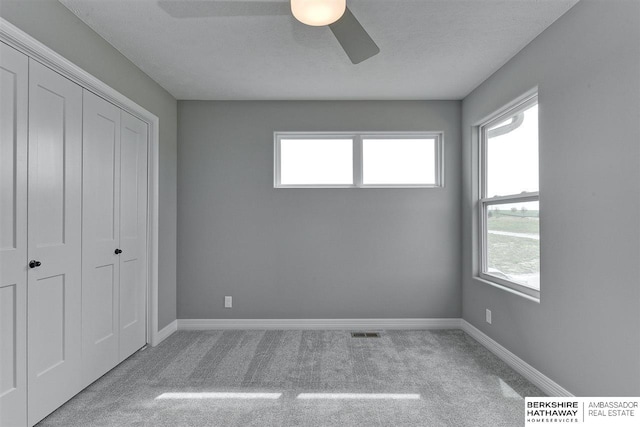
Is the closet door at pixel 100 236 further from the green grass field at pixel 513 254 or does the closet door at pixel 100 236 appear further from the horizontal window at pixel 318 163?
the green grass field at pixel 513 254

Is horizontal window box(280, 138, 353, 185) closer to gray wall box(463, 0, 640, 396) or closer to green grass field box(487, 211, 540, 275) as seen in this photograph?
green grass field box(487, 211, 540, 275)

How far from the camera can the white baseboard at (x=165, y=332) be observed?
339 cm

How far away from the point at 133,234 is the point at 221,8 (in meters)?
1.95

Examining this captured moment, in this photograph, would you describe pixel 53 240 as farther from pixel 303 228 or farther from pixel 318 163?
pixel 318 163

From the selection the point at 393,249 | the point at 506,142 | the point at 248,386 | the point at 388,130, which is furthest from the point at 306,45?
the point at 248,386

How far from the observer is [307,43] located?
263 cm

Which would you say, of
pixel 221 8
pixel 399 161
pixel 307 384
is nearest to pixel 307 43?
pixel 221 8

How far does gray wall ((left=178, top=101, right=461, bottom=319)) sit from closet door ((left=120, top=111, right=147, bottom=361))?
2.18 ft

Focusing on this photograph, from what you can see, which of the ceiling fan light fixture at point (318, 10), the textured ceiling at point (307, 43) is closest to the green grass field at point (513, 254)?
the textured ceiling at point (307, 43)

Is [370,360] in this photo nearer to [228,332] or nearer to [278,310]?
[278,310]

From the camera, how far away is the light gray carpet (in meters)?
2.12

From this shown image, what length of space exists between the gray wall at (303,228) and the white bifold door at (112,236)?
707 millimetres

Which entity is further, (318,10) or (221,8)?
(221,8)

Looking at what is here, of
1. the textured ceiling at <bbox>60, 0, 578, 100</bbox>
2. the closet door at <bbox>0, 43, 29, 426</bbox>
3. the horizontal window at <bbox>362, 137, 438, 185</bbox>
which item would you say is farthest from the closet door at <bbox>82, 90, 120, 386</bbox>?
the horizontal window at <bbox>362, 137, 438, 185</bbox>
